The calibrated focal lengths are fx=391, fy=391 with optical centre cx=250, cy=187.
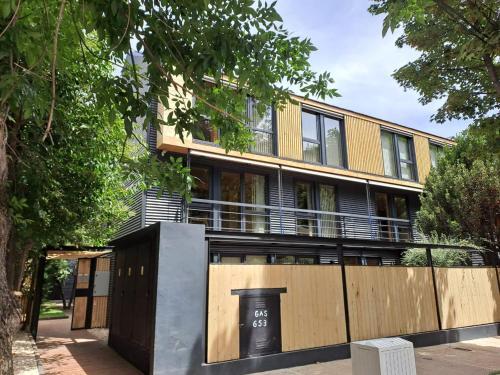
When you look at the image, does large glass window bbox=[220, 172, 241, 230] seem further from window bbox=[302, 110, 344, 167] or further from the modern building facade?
window bbox=[302, 110, 344, 167]

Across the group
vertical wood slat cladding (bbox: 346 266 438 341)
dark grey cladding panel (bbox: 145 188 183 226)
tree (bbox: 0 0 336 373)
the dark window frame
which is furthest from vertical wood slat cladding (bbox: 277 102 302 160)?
tree (bbox: 0 0 336 373)

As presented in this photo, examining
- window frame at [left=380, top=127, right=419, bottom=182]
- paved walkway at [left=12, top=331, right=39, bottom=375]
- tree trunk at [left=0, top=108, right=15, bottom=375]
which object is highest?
window frame at [left=380, top=127, right=419, bottom=182]

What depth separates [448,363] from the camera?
809 cm

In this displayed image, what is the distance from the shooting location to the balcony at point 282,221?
12773 mm

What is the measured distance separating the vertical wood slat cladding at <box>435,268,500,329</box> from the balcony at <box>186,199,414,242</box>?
3.95m

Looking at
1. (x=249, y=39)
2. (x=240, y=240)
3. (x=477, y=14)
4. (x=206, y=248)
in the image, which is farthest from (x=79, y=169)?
(x=477, y=14)

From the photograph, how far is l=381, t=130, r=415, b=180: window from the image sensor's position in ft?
58.3

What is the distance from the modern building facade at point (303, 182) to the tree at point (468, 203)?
1813mm

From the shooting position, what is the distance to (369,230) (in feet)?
53.9

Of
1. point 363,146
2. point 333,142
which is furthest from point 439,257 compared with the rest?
point 333,142

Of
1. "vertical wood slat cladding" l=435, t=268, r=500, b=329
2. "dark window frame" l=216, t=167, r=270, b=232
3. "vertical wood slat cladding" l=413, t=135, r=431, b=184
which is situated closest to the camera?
"vertical wood slat cladding" l=435, t=268, r=500, b=329

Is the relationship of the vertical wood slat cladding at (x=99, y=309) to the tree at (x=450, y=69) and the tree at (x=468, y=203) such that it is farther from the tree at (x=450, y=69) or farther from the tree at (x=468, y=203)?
the tree at (x=468, y=203)

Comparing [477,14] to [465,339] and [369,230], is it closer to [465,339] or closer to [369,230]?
[465,339]

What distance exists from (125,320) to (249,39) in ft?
23.4
